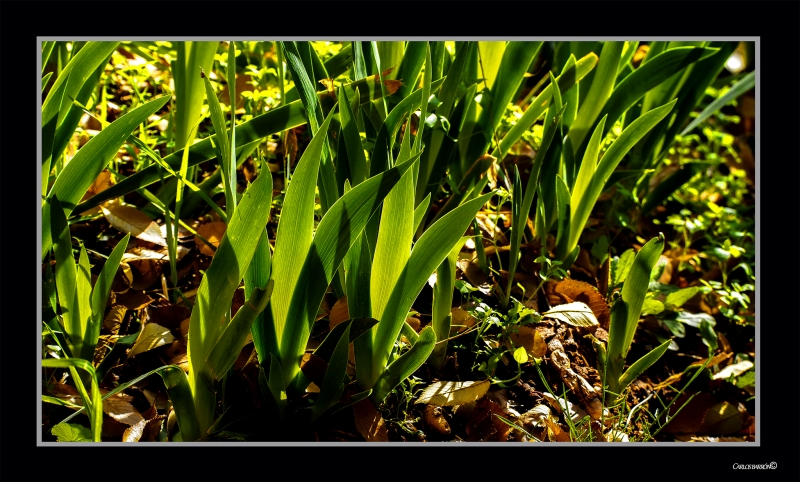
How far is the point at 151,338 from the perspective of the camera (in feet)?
3.30

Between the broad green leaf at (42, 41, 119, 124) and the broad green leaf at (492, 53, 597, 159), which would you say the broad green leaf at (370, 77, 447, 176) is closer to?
the broad green leaf at (492, 53, 597, 159)

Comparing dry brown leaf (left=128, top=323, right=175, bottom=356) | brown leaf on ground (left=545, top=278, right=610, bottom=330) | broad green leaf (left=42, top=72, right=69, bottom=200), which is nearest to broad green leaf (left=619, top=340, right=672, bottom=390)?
brown leaf on ground (left=545, top=278, right=610, bottom=330)

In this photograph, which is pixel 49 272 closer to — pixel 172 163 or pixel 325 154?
pixel 172 163

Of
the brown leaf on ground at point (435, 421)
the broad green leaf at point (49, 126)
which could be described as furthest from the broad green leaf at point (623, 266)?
the broad green leaf at point (49, 126)

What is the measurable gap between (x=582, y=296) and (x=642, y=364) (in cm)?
23

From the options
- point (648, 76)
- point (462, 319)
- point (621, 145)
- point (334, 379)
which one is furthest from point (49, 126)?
point (648, 76)

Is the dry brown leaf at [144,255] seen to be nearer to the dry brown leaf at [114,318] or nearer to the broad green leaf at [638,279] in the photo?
the dry brown leaf at [114,318]

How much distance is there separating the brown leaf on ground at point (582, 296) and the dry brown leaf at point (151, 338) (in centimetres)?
63

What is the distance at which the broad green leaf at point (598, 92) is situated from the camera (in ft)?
4.20

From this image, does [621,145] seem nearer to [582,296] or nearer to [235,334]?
[582,296]

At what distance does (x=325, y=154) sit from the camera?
100 cm

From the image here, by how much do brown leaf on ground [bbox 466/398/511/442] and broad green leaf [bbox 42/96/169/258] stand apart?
2.00ft
